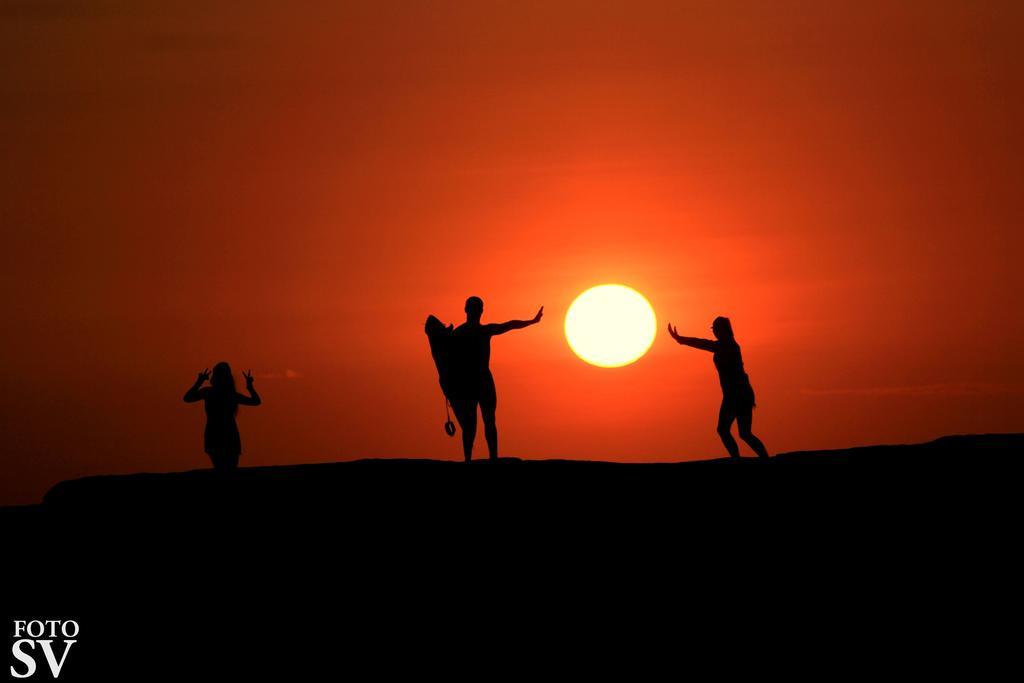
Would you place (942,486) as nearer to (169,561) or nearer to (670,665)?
(670,665)

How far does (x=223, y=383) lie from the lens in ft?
66.4

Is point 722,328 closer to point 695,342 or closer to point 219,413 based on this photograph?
point 695,342

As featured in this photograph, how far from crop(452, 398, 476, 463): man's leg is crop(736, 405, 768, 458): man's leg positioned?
Result: 4.18 meters

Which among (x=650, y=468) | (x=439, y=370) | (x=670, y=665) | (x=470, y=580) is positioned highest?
(x=439, y=370)

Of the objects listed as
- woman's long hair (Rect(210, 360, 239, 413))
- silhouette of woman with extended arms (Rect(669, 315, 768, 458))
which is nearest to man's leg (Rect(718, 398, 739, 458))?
silhouette of woman with extended arms (Rect(669, 315, 768, 458))

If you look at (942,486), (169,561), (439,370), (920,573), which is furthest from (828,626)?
(169,561)

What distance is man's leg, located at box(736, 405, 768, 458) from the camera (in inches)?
781

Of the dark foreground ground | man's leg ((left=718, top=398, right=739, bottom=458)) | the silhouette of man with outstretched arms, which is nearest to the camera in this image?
the dark foreground ground

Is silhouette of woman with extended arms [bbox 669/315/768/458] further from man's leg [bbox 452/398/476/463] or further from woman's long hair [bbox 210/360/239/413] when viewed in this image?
woman's long hair [bbox 210/360/239/413]

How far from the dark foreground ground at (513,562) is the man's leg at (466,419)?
192 cm

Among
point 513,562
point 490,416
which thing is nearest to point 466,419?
point 490,416

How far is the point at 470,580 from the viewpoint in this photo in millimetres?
16016

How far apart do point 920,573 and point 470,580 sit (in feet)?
17.8

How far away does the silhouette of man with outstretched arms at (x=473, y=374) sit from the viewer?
1870 centimetres
